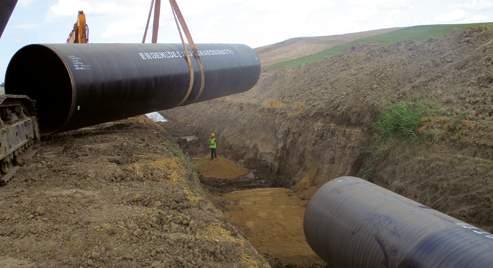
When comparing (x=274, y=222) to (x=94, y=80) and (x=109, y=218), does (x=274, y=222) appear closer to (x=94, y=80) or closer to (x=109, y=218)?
(x=94, y=80)

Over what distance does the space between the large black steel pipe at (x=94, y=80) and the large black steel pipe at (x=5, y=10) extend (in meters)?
1.94

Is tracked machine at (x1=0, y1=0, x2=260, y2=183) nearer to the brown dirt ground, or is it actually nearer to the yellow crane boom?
the yellow crane boom

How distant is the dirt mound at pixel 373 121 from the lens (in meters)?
9.91

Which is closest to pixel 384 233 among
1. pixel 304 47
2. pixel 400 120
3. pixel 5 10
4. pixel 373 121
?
pixel 400 120

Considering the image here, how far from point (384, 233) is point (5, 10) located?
7515 mm

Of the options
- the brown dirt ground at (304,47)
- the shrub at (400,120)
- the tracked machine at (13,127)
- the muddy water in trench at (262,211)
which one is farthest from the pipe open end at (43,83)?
the brown dirt ground at (304,47)

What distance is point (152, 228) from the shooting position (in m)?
5.72

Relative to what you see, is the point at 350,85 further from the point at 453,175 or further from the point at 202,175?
the point at 453,175

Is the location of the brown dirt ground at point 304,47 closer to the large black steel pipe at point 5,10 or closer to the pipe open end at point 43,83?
the pipe open end at point 43,83

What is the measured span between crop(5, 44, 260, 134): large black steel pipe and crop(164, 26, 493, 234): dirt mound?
518cm

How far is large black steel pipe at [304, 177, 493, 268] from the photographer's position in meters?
5.34

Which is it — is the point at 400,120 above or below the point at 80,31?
below

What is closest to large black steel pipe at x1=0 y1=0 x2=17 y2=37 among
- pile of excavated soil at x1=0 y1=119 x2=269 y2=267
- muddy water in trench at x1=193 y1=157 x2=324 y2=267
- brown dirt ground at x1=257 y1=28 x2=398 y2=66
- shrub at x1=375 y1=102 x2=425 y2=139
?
pile of excavated soil at x1=0 y1=119 x2=269 y2=267

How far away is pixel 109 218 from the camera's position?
5820mm
